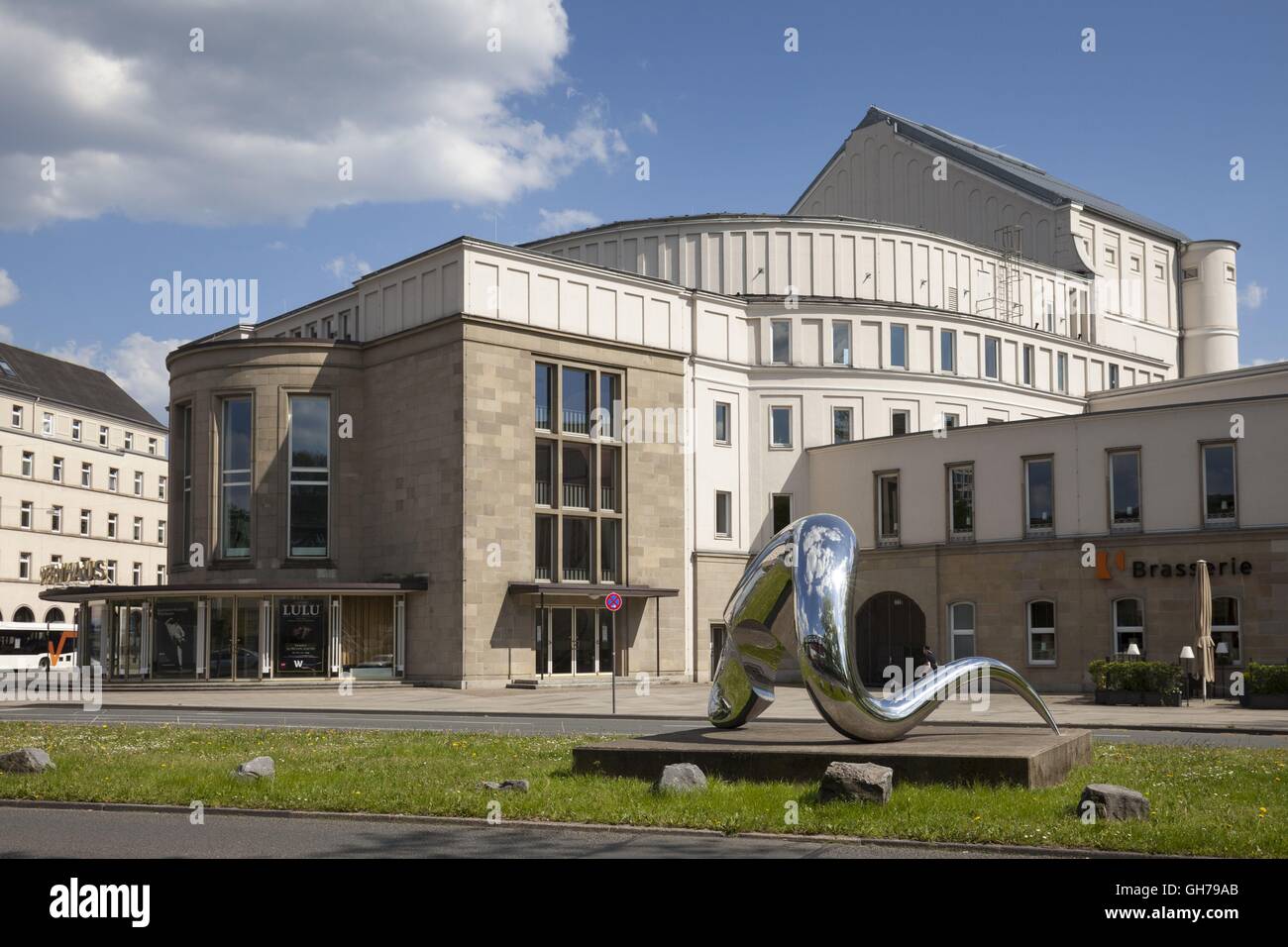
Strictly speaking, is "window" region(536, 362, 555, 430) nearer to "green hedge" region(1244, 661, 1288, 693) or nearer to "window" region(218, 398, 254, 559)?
"window" region(218, 398, 254, 559)

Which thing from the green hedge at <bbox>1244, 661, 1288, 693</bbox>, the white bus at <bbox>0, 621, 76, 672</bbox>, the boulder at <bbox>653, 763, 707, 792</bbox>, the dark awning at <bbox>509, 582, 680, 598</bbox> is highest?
the dark awning at <bbox>509, 582, 680, 598</bbox>

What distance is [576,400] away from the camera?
49969 millimetres

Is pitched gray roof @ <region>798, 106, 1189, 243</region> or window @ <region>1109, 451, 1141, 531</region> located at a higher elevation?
pitched gray roof @ <region>798, 106, 1189, 243</region>

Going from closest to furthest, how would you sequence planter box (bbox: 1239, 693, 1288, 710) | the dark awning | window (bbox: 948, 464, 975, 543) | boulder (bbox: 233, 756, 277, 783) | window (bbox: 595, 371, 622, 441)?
boulder (bbox: 233, 756, 277, 783) → planter box (bbox: 1239, 693, 1288, 710) → the dark awning → window (bbox: 948, 464, 975, 543) → window (bbox: 595, 371, 622, 441)

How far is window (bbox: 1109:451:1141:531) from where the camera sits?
141ft

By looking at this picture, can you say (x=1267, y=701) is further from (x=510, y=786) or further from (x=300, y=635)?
(x=300, y=635)

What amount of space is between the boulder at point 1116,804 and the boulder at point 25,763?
1204cm

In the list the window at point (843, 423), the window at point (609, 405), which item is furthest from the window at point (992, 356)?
the window at point (609, 405)

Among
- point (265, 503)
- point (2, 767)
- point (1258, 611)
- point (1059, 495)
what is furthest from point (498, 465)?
point (2, 767)

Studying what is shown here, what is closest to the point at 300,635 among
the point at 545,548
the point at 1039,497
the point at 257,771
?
the point at 545,548

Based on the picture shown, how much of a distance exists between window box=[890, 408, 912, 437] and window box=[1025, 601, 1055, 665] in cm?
1381

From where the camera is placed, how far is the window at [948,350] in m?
58.5

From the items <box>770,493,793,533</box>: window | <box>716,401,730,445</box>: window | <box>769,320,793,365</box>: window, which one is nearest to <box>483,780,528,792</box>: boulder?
<box>716,401,730,445</box>: window

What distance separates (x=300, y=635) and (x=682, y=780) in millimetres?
34529
